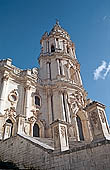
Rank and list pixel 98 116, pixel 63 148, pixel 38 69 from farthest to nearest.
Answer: pixel 38 69
pixel 98 116
pixel 63 148

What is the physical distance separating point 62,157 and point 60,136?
1.50 meters

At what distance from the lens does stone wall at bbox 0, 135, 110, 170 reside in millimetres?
7593

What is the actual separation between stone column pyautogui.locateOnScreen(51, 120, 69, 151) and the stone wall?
22.1 inches

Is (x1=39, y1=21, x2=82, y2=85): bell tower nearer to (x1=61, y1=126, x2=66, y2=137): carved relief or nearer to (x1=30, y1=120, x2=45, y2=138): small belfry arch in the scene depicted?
(x1=30, y1=120, x2=45, y2=138): small belfry arch

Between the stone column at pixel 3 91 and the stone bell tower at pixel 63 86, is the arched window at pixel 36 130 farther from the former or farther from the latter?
the stone column at pixel 3 91

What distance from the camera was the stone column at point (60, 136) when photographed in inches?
371

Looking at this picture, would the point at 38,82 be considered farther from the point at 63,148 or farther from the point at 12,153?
the point at 63,148

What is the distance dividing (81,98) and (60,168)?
56.2 feet

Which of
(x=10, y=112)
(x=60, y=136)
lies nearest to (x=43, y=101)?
(x=10, y=112)

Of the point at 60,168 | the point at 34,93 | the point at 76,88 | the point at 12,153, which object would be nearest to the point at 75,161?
the point at 60,168

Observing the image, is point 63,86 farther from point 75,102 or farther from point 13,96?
point 13,96

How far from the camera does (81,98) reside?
24766mm

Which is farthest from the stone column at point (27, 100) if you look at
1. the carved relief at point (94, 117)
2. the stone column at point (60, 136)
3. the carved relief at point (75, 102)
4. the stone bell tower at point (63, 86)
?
the carved relief at point (94, 117)

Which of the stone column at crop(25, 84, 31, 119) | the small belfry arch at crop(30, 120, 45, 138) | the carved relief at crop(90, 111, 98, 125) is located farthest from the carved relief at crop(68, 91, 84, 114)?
the carved relief at crop(90, 111, 98, 125)
